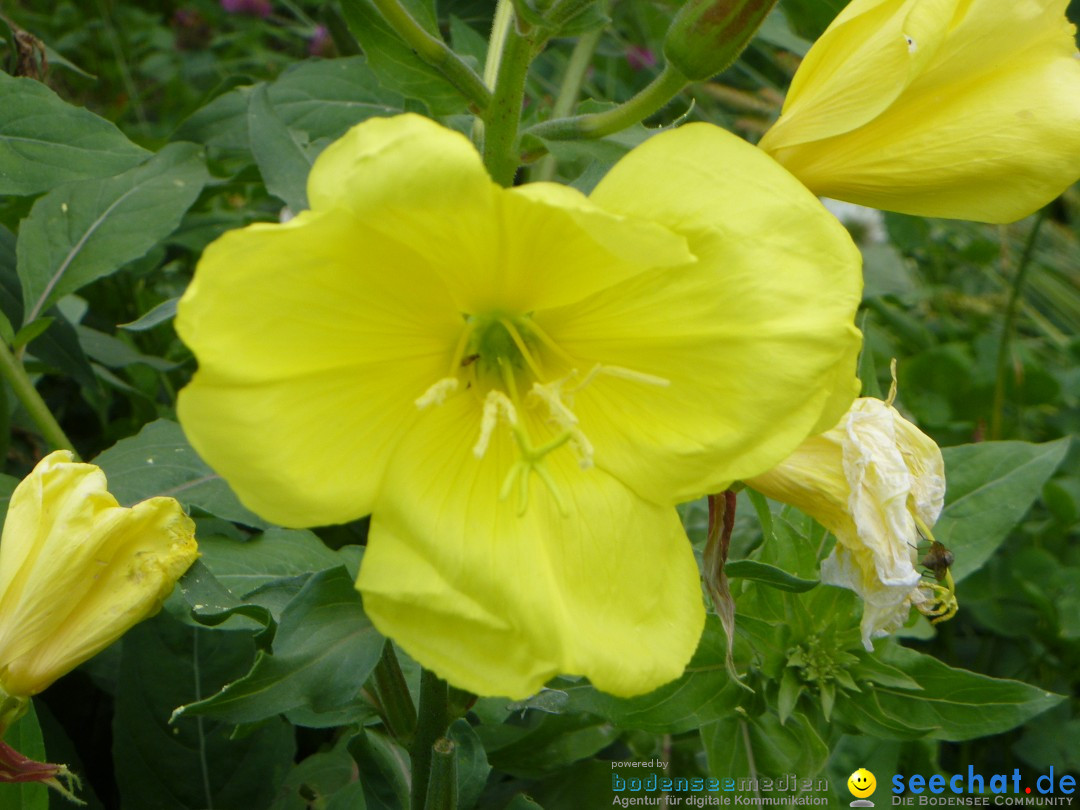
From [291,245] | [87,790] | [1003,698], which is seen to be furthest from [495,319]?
[87,790]

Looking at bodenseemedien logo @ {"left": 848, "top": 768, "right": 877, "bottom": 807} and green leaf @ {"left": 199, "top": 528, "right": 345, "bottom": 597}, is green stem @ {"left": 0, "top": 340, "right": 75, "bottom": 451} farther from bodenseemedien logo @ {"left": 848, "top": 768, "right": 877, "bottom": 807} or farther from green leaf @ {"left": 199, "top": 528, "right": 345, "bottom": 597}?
bodenseemedien logo @ {"left": 848, "top": 768, "right": 877, "bottom": 807}

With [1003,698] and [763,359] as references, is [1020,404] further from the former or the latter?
[763,359]

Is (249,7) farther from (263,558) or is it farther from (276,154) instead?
(263,558)

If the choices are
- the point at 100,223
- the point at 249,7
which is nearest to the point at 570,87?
the point at 100,223

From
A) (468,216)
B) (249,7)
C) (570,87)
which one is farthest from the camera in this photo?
(249,7)

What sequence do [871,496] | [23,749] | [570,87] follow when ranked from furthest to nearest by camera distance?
[570,87] < [23,749] < [871,496]

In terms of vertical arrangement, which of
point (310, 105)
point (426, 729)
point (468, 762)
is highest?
point (310, 105)
